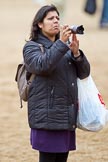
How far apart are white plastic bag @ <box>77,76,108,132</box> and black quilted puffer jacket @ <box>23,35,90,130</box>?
0.38 feet

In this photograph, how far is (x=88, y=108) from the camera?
17.1 ft

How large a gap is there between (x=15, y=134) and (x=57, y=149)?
328cm

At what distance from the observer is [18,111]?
9828 mm

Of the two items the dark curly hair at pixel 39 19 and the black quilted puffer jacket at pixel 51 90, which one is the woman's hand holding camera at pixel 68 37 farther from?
the dark curly hair at pixel 39 19

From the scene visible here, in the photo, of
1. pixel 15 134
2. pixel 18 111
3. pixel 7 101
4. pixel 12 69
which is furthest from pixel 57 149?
pixel 12 69

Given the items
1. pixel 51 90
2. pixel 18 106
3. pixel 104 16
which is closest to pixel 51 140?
pixel 51 90

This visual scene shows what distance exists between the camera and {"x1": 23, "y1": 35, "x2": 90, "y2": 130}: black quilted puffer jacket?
16.4 feet

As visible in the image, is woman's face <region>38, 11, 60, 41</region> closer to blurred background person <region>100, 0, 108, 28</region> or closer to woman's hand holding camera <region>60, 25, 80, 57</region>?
woman's hand holding camera <region>60, 25, 80, 57</region>

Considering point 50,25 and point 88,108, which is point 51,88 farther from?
point 50,25

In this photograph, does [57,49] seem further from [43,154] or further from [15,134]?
[15,134]

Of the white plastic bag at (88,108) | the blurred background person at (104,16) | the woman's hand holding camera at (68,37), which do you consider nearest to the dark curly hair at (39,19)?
the woman's hand holding camera at (68,37)

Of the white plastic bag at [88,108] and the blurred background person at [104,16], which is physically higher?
the white plastic bag at [88,108]

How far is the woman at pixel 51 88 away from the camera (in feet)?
16.4

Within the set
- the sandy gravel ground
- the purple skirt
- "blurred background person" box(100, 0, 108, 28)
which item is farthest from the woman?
"blurred background person" box(100, 0, 108, 28)
